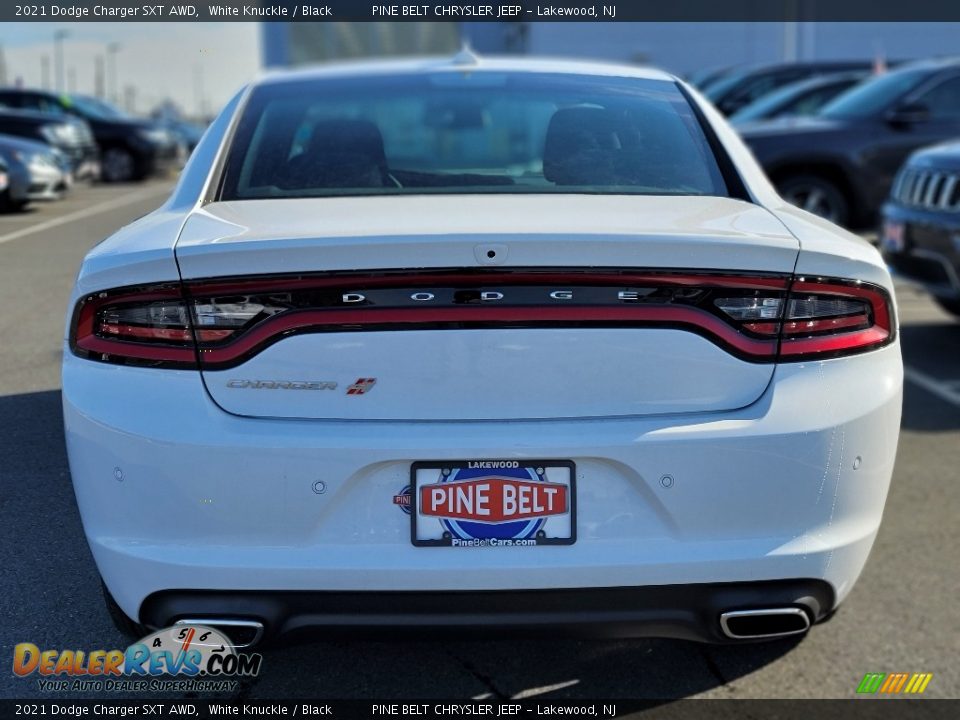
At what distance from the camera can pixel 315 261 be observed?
2482 mm

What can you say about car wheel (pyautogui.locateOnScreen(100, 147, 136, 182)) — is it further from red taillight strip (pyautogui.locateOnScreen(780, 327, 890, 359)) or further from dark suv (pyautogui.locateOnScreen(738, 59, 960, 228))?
red taillight strip (pyautogui.locateOnScreen(780, 327, 890, 359))

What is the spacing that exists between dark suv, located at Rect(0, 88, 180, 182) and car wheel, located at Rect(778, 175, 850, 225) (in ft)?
44.5

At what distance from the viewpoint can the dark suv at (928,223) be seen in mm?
6895

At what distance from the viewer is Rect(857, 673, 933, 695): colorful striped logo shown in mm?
3035

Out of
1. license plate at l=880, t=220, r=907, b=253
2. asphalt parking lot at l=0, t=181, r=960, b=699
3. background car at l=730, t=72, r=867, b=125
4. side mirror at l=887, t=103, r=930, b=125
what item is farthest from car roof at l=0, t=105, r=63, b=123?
asphalt parking lot at l=0, t=181, r=960, b=699

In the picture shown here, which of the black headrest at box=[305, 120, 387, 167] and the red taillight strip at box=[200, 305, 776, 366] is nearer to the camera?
the red taillight strip at box=[200, 305, 776, 366]

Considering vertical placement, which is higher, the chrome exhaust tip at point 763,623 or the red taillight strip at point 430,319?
the red taillight strip at point 430,319

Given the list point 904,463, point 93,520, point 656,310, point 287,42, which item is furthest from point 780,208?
point 287,42

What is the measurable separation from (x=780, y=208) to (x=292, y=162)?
137 centimetres

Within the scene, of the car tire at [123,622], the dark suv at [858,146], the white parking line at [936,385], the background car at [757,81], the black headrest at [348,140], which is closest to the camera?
the car tire at [123,622]

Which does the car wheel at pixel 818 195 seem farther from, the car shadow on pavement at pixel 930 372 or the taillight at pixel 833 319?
the taillight at pixel 833 319

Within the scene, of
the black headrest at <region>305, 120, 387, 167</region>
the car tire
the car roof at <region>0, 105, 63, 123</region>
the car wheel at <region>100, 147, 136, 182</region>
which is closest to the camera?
the car tire

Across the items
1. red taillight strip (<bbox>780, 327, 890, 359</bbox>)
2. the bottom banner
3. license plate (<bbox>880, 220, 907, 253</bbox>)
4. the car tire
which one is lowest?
the bottom banner

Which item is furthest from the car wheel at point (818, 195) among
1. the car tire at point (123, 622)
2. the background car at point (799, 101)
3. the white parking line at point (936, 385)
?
the car tire at point (123, 622)
